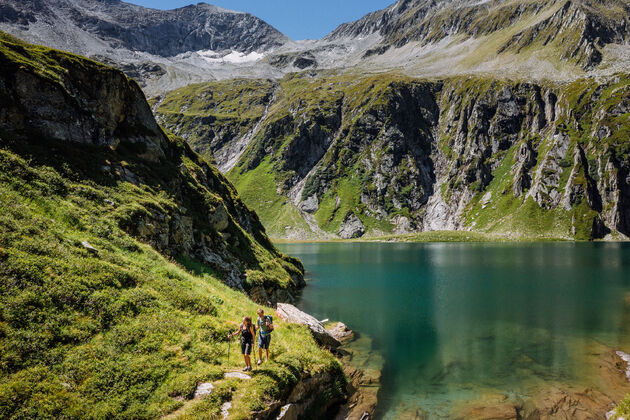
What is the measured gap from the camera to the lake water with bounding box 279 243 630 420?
24.1 metres

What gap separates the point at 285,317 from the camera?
2947 centimetres

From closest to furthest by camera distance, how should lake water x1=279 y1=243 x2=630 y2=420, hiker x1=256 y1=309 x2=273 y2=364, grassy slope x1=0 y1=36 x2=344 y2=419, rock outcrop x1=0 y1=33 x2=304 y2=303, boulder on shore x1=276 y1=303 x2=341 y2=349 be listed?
grassy slope x1=0 y1=36 x2=344 y2=419
hiker x1=256 y1=309 x2=273 y2=364
lake water x1=279 y1=243 x2=630 y2=420
rock outcrop x1=0 y1=33 x2=304 y2=303
boulder on shore x1=276 y1=303 x2=341 y2=349

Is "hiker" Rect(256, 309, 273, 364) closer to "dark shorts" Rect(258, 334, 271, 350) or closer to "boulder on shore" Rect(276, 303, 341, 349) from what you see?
"dark shorts" Rect(258, 334, 271, 350)

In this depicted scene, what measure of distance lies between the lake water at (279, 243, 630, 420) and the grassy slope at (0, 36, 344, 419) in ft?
29.5

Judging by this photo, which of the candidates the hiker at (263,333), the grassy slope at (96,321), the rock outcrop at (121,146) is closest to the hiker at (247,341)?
the hiker at (263,333)

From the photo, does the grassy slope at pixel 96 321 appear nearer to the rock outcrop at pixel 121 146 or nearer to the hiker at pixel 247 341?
the hiker at pixel 247 341

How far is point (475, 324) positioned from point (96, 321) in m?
38.9

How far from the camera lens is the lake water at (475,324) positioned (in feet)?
79.1

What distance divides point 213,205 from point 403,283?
42.4 metres

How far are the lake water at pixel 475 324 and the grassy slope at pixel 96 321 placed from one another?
8978 mm

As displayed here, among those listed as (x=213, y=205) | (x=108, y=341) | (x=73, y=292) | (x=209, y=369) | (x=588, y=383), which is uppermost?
(x=213, y=205)

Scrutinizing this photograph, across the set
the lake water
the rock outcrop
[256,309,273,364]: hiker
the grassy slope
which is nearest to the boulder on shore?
the grassy slope

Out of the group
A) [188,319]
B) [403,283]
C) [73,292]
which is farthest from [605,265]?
[73,292]

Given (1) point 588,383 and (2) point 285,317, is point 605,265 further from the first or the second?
(2) point 285,317
